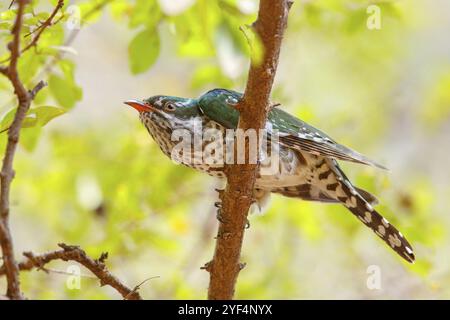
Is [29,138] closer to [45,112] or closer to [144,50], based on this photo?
[144,50]

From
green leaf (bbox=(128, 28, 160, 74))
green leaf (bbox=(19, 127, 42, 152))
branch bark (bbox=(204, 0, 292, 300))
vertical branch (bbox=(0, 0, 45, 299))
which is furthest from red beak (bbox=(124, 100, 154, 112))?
vertical branch (bbox=(0, 0, 45, 299))

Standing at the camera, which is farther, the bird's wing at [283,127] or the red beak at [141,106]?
the red beak at [141,106]

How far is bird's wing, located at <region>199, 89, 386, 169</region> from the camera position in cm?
316

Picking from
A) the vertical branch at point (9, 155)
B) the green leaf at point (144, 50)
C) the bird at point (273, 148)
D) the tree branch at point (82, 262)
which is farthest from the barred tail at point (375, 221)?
the vertical branch at point (9, 155)

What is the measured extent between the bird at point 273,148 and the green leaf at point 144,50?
0.61 feet

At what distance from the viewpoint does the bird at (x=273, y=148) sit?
10.3ft

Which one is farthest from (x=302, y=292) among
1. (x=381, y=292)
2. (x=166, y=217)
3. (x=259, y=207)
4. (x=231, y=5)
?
(x=231, y=5)

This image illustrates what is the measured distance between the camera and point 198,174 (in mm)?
4941

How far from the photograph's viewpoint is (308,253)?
6.16 meters

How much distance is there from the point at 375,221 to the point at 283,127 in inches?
25.5

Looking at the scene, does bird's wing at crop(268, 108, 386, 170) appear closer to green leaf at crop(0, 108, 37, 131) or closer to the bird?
the bird

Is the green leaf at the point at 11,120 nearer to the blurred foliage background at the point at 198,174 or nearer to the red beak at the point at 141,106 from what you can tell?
the blurred foliage background at the point at 198,174

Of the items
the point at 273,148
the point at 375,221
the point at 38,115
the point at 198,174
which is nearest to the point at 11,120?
the point at 38,115
